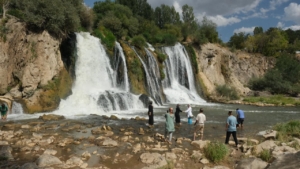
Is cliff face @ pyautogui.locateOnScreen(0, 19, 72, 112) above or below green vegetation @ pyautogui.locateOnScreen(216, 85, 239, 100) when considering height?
above

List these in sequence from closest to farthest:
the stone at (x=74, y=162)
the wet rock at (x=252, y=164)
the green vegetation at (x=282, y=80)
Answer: the wet rock at (x=252, y=164) → the stone at (x=74, y=162) → the green vegetation at (x=282, y=80)

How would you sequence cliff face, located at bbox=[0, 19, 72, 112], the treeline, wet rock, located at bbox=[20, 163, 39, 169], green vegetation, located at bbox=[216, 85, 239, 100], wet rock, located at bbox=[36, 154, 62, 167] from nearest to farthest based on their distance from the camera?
wet rock, located at bbox=[20, 163, 39, 169] < wet rock, located at bbox=[36, 154, 62, 167] < cliff face, located at bbox=[0, 19, 72, 112] < green vegetation, located at bbox=[216, 85, 239, 100] < the treeline

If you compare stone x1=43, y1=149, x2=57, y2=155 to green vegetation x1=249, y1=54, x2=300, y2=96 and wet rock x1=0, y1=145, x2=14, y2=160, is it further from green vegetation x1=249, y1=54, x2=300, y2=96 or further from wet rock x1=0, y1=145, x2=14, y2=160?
green vegetation x1=249, y1=54, x2=300, y2=96

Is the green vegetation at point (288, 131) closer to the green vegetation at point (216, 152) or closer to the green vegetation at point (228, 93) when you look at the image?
the green vegetation at point (216, 152)

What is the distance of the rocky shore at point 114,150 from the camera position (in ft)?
28.8

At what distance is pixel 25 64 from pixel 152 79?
1591 cm

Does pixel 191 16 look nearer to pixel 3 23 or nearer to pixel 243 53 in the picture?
pixel 243 53

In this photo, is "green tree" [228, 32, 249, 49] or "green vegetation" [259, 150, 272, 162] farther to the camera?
"green tree" [228, 32, 249, 49]

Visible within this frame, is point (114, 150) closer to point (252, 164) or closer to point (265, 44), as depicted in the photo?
point (252, 164)

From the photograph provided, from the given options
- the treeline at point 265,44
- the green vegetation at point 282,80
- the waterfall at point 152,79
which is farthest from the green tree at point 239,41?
the waterfall at point 152,79

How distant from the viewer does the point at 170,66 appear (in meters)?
40.0

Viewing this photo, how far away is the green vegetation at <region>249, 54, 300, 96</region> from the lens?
45.5m

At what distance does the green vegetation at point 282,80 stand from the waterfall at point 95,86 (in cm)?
3029

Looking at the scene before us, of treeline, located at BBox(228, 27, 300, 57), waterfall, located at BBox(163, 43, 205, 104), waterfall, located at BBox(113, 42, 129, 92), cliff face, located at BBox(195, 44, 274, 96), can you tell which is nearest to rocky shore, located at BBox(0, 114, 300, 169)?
waterfall, located at BBox(113, 42, 129, 92)
